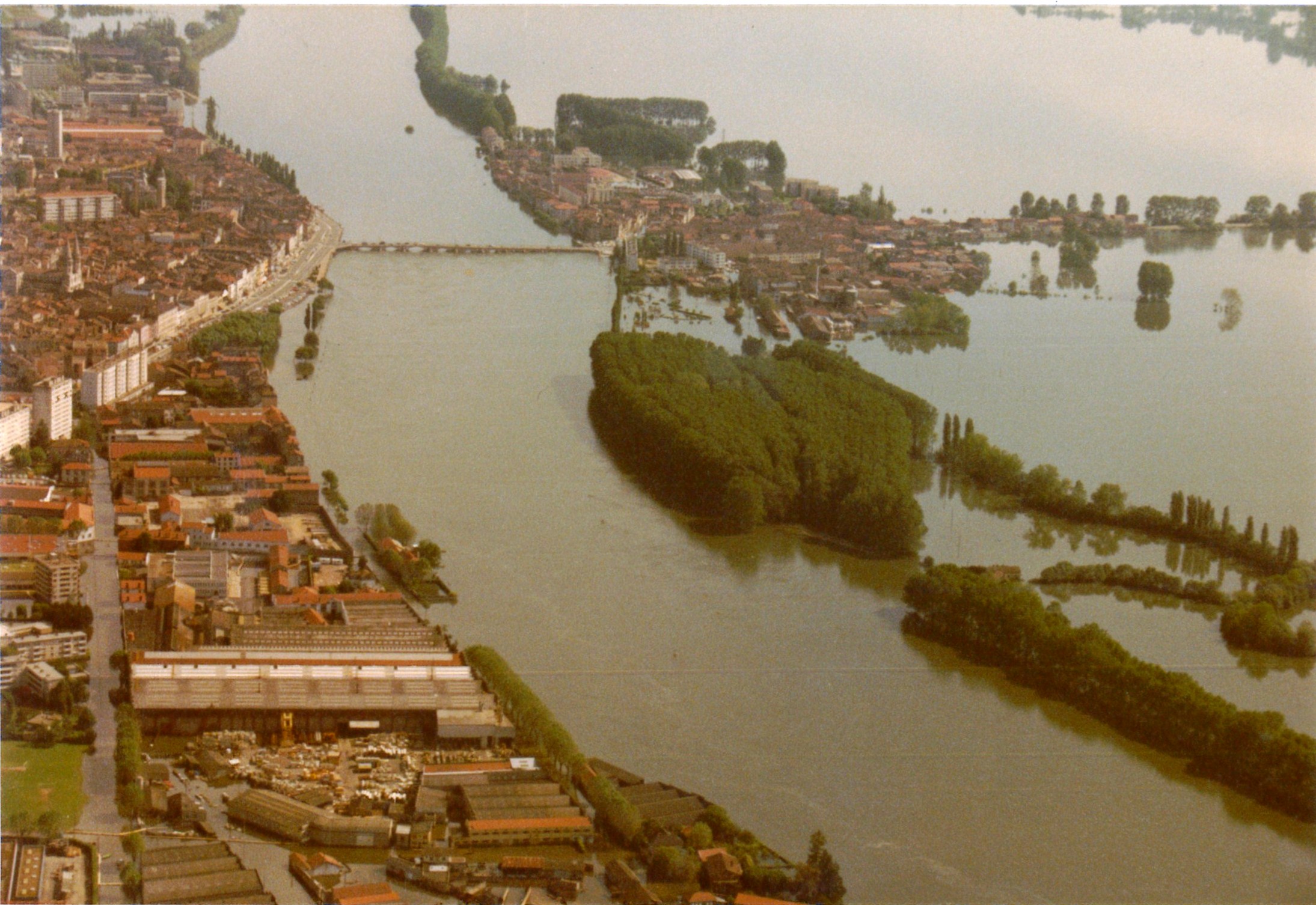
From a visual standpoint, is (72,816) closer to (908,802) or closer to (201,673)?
(201,673)

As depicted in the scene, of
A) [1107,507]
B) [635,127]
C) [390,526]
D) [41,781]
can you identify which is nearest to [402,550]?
[390,526]

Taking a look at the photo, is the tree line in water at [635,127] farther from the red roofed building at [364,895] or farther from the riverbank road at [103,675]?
the red roofed building at [364,895]

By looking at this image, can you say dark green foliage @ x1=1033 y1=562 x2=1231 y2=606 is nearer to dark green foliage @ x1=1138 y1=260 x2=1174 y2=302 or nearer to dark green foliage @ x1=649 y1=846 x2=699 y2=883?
dark green foliage @ x1=649 y1=846 x2=699 y2=883

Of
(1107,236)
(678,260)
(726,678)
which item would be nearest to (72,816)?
(726,678)

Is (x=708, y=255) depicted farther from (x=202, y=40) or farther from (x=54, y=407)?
(x=202, y=40)

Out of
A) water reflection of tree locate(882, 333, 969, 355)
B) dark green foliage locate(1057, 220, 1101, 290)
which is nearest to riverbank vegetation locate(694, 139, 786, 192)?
water reflection of tree locate(882, 333, 969, 355)
